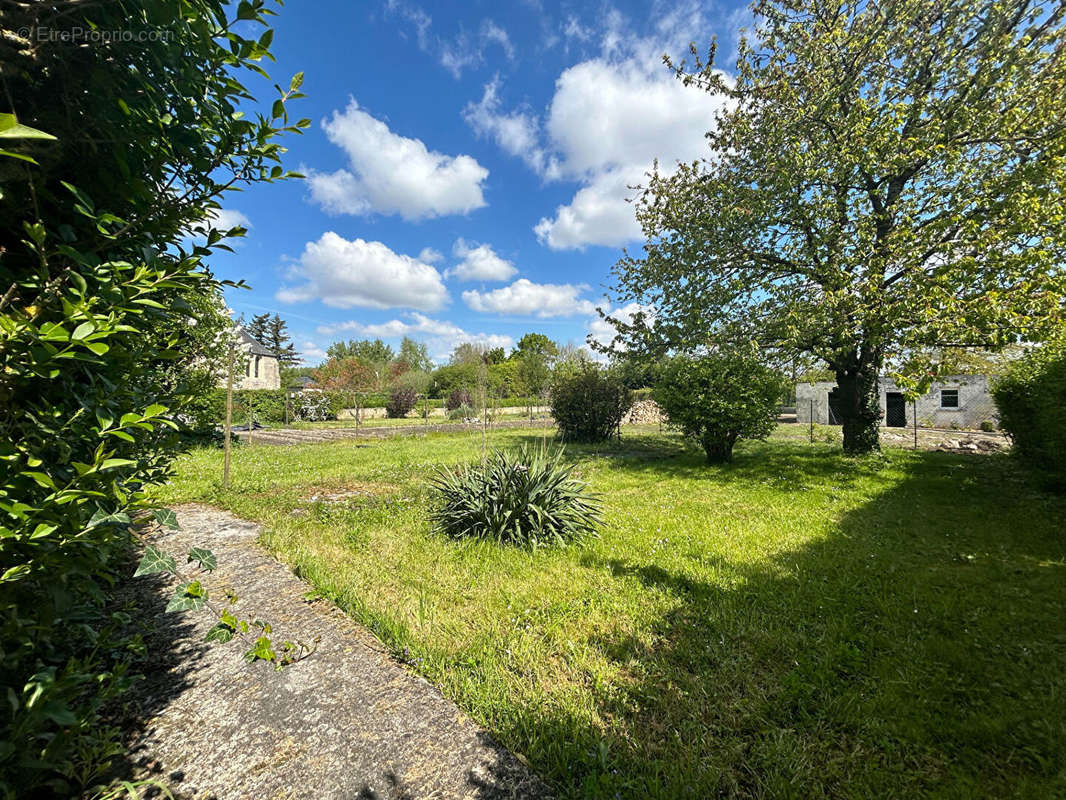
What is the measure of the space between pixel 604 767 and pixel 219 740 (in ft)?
5.52

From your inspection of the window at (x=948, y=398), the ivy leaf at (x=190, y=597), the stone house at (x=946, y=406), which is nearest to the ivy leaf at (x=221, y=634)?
the ivy leaf at (x=190, y=597)

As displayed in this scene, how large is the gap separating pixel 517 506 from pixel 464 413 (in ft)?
66.4

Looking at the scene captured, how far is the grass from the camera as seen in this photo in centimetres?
180

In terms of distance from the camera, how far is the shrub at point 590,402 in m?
13.4

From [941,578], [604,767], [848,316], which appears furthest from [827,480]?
[604,767]

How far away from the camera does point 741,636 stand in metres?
2.74

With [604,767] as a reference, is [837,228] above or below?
above

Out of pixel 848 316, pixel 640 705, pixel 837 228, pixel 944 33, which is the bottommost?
pixel 640 705

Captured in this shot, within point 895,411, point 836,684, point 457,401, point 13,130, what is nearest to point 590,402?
point 836,684

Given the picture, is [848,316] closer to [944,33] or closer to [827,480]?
[827,480]

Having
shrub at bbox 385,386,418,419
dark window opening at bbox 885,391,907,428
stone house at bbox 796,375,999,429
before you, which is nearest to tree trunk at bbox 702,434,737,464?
stone house at bbox 796,375,999,429

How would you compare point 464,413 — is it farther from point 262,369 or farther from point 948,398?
point 948,398

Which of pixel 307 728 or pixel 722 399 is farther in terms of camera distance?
pixel 722 399

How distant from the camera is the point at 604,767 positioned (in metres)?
1.73
